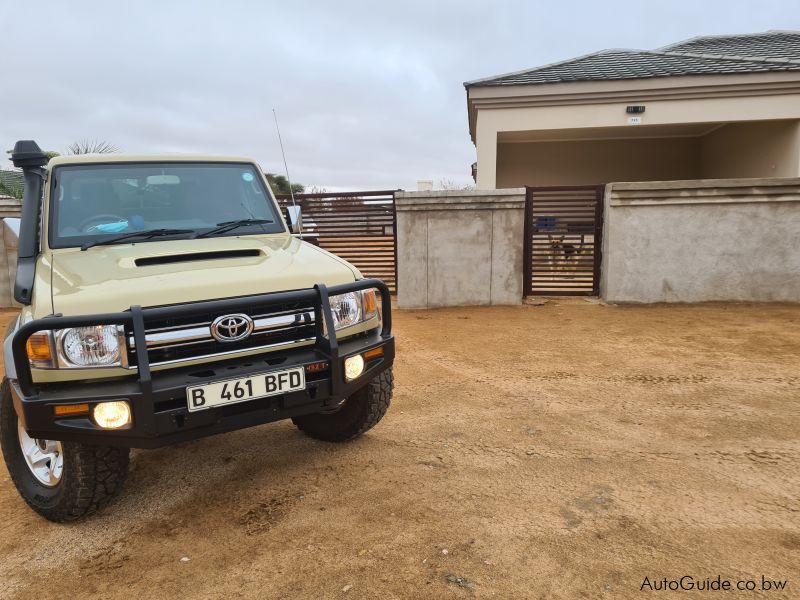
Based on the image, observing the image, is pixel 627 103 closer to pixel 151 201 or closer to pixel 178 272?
pixel 151 201

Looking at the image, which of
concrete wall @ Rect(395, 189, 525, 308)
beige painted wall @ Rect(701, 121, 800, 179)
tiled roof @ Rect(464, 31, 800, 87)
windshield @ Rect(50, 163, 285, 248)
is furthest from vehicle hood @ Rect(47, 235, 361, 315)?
beige painted wall @ Rect(701, 121, 800, 179)

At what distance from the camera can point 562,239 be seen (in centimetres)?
886

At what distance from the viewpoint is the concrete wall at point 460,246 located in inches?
340

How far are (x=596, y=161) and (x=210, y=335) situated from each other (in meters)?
16.1

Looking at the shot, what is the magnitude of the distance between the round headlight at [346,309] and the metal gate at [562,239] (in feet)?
21.1

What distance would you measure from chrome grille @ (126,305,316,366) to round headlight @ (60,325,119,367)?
0.23 feet

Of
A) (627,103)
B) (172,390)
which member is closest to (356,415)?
(172,390)

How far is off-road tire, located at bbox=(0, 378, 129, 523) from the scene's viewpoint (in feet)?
8.44

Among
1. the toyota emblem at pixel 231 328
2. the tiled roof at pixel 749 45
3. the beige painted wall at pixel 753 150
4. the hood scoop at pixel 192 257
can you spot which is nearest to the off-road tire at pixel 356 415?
the toyota emblem at pixel 231 328

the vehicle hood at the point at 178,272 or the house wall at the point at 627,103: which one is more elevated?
the house wall at the point at 627,103

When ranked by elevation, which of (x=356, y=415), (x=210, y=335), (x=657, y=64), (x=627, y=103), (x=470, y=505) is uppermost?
(x=657, y=64)

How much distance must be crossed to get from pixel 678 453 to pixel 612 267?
568cm

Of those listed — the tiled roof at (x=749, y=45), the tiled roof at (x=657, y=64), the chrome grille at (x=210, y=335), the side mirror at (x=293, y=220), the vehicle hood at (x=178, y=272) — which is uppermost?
the tiled roof at (x=749, y=45)

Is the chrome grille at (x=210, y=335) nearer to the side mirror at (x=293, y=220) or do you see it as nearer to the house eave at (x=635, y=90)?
the side mirror at (x=293, y=220)
